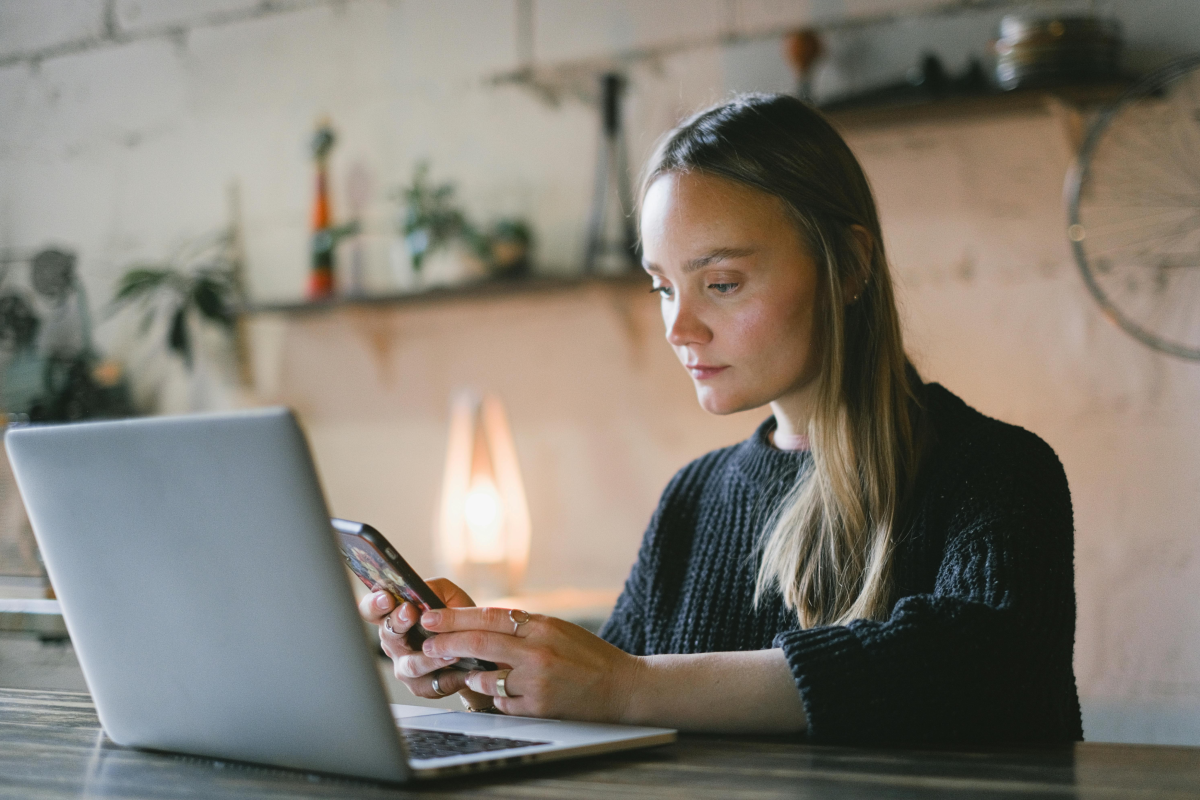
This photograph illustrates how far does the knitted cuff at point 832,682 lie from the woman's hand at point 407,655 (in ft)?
0.87

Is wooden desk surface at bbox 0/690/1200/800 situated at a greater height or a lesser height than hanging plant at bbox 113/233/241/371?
lesser

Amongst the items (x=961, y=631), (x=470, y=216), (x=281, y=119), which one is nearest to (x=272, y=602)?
(x=961, y=631)

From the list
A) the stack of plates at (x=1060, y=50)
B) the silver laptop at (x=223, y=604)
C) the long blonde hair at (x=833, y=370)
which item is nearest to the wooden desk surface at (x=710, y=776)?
the silver laptop at (x=223, y=604)

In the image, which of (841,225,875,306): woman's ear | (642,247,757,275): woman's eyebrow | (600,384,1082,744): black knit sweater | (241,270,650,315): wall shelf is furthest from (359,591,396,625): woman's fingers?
(241,270,650,315): wall shelf

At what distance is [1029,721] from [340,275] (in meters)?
2.25

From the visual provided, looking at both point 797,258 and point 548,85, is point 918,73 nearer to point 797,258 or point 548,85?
point 548,85

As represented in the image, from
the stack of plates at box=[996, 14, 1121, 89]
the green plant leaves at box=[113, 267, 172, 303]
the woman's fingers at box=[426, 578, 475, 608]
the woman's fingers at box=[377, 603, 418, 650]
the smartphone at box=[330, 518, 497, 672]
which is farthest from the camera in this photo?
the green plant leaves at box=[113, 267, 172, 303]

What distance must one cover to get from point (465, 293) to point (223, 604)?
75.8 inches

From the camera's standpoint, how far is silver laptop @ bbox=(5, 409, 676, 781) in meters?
0.63

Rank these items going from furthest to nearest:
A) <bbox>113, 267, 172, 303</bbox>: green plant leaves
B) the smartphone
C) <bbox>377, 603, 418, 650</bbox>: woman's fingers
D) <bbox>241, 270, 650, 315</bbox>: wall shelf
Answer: <bbox>113, 267, 172, 303</bbox>: green plant leaves, <bbox>241, 270, 650, 315</bbox>: wall shelf, <bbox>377, 603, 418, 650</bbox>: woman's fingers, the smartphone

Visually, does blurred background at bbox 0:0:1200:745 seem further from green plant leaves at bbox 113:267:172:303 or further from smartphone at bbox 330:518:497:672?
smartphone at bbox 330:518:497:672

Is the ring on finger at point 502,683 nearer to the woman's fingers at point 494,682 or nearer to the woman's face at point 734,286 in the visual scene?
the woman's fingers at point 494,682

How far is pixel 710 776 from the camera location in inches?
26.6

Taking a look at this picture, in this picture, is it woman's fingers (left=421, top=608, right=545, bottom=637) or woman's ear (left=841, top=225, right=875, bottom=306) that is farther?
woman's ear (left=841, top=225, right=875, bottom=306)
